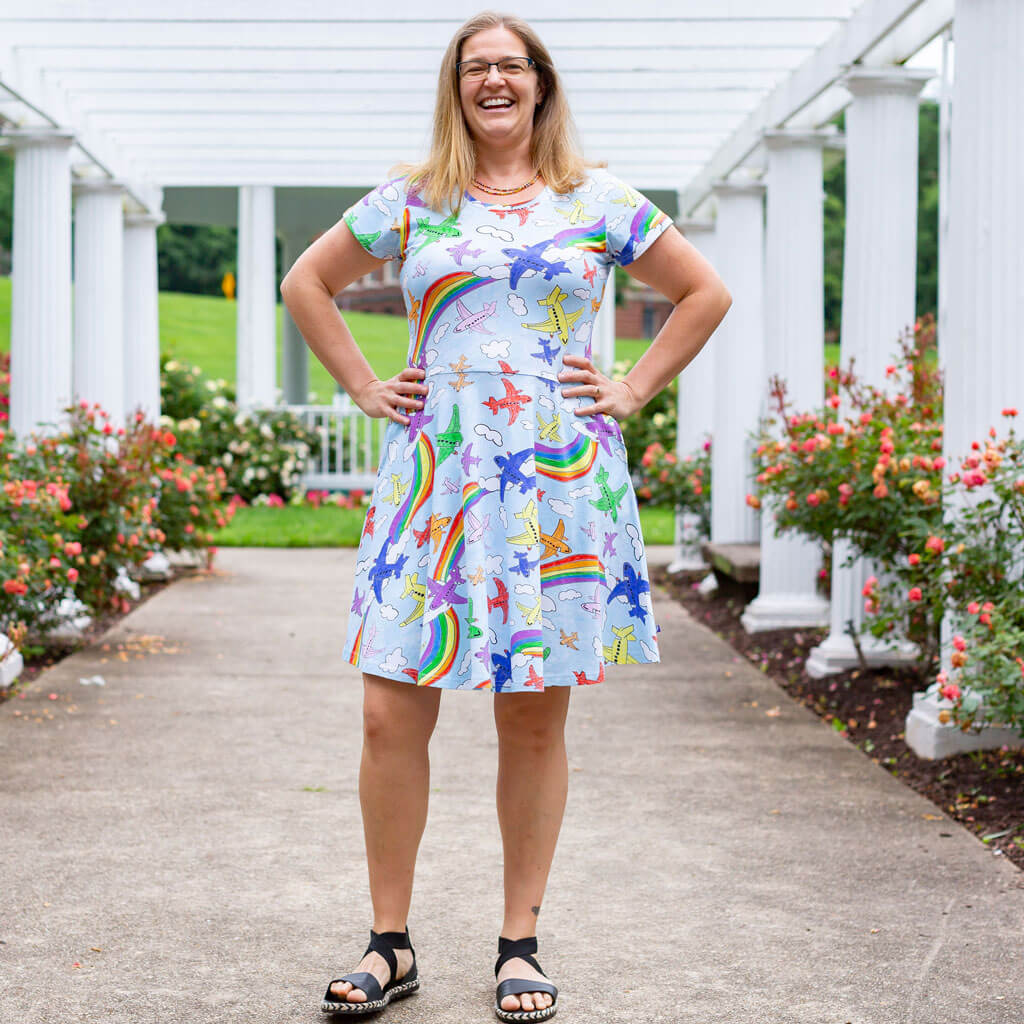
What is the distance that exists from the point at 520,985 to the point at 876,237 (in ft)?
14.2

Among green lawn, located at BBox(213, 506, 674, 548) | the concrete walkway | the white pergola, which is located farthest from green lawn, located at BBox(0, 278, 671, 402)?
the concrete walkway

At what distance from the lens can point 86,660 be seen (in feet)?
22.3

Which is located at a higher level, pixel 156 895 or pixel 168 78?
pixel 168 78

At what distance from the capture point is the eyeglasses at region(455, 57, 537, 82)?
2.84m

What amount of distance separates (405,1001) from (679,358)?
1.38 m

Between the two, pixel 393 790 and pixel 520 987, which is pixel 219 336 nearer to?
pixel 393 790

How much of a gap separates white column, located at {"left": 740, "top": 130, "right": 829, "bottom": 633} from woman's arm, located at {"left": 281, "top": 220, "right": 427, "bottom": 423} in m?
4.85

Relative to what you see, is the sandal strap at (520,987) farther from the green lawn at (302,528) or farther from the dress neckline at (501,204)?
the green lawn at (302,528)

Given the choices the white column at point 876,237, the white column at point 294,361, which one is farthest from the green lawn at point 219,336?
the white column at point 876,237

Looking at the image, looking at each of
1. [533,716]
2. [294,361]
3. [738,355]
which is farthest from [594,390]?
[294,361]

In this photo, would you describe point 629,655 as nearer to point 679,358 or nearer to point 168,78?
point 679,358

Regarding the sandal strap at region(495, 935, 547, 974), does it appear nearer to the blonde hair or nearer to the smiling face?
Answer: the blonde hair

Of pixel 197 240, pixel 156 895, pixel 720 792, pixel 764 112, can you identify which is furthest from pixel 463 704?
pixel 197 240

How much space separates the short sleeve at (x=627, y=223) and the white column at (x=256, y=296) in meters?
12.7
